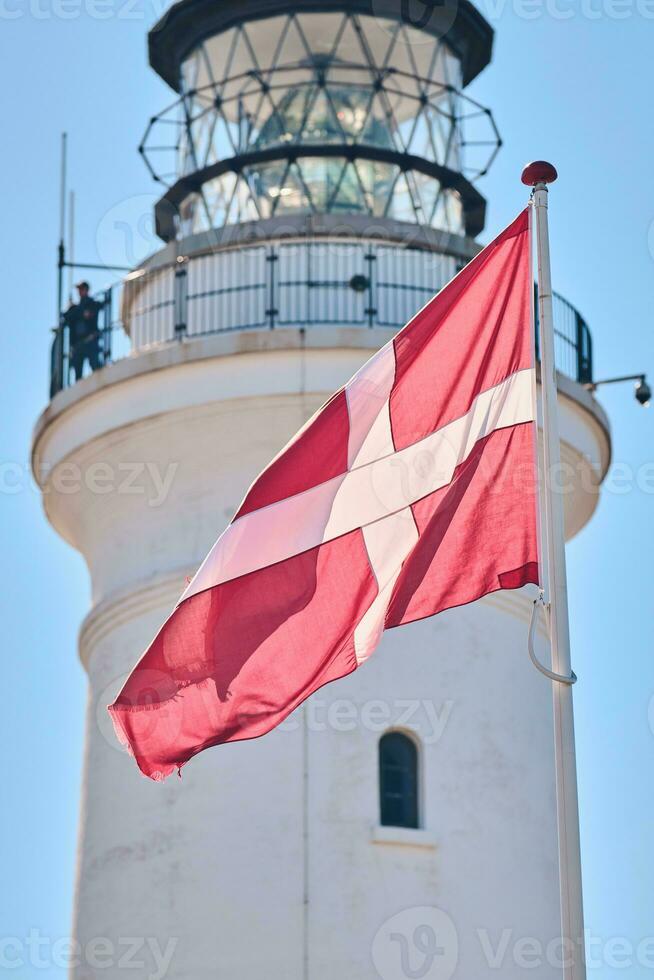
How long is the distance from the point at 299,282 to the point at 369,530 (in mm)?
6862

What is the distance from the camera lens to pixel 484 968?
19.2m

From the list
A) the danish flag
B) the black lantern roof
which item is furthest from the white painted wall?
the danish flag

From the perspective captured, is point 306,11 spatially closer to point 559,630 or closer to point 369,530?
point 369,530

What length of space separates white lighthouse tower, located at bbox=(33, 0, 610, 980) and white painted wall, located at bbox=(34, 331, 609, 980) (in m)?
0.02

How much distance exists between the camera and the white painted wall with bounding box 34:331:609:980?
19234 millimetres

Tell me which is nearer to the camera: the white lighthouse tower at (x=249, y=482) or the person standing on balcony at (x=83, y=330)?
the white lighthouse tower at (x=249, y=482)

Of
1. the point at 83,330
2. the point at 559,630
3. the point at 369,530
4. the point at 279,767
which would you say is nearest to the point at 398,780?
the point at 279,767

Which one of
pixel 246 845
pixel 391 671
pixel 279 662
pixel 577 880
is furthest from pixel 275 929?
pixel 577 880

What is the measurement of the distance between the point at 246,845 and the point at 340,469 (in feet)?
18.3

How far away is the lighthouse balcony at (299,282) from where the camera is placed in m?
21.0

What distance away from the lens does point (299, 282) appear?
69.0 feet

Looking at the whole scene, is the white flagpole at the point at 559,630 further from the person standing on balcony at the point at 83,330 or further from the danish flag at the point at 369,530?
the person standing on balcony at the point at 83,330

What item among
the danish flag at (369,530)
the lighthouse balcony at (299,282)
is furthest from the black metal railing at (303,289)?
the danish flag at (369,530)

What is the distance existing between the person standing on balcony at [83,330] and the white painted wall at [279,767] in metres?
0.42
